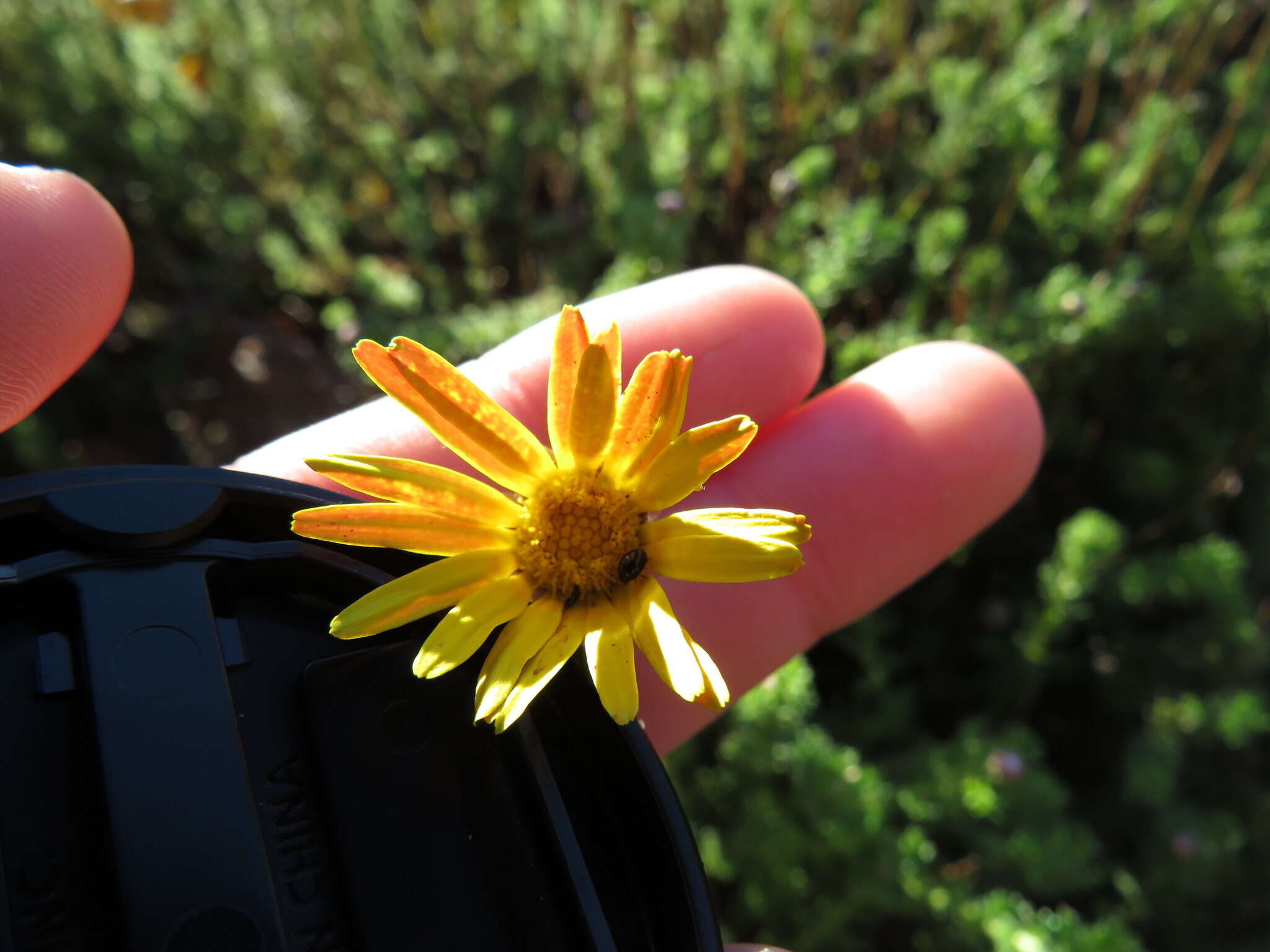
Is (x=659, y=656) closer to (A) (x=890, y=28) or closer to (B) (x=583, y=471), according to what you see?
(B) (x=583, y=471)

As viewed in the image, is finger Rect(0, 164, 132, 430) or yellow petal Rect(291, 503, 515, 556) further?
finger Rect(0, 164, 132, 430)

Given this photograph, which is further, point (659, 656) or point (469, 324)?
point (469, 324)

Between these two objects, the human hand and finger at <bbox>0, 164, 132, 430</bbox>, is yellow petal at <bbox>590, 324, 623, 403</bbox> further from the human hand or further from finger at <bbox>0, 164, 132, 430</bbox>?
finger at <bbox>0, 164, 132, 430</bbox>

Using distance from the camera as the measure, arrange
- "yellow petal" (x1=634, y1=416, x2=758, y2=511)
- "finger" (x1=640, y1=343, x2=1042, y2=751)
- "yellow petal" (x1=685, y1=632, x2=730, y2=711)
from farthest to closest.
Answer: "finger" (x1=640, y1=343, x2=1042, y2=751) → "yellow petal" (x1=634, y1=416, x2=758, y2=511) → "yellow petal" (x1=685, y1=632, x2=730, y2=711)

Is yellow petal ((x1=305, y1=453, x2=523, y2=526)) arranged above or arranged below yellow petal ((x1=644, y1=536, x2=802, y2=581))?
above

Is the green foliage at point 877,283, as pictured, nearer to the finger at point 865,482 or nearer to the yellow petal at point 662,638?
the finger at point 865,482

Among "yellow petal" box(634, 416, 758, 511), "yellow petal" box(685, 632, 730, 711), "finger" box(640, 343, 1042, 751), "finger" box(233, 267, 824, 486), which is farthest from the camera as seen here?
"finger" box(640, 343, 1042, 751)

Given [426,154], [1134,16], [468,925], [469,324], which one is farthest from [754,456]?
[1134,16]

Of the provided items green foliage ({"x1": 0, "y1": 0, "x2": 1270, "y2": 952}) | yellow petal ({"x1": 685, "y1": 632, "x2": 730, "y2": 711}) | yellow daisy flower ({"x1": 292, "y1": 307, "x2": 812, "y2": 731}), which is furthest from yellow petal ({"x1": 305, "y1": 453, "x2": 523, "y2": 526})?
green foliage ({"x1": 0, "y1": 0, "x2": 1270, "y2": 952})
